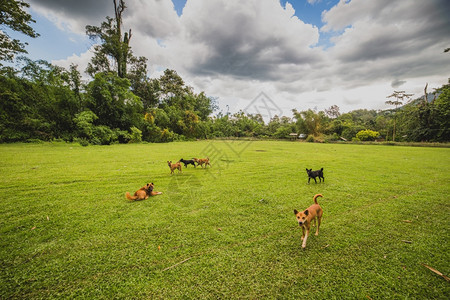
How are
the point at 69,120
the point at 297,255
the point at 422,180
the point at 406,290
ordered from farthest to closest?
1. the point at 69,120
2. the point at 422,180
3. the point at 297,255
4. the point at 406,290

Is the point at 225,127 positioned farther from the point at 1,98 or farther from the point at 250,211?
the point at 250,211

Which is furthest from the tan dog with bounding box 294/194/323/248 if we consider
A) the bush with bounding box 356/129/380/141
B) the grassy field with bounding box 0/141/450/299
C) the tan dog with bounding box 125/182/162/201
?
the bush with bounding box 356/129/380/141

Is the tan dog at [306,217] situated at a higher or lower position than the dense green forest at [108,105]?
lower

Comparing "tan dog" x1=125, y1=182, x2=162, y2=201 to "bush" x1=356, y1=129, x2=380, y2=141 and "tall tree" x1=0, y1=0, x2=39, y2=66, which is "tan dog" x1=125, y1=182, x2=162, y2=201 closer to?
"tall tree" x1=0, y1=0, x2=39, y2=66

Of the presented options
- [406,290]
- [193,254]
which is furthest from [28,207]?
[406,290]

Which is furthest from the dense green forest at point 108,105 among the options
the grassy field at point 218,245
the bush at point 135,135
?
the grassy field at point 218,245

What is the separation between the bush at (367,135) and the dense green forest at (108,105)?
0.52 ft

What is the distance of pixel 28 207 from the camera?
2.85 meters

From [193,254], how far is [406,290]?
6.59ft

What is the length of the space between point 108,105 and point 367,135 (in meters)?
44.6

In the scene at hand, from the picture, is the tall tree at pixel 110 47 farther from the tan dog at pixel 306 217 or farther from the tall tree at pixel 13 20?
the tan dog at pixel 306 217

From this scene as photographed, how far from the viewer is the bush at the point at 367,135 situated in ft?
106

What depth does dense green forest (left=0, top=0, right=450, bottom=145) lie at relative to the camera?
15.2m

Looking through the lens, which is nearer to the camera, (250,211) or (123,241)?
(123,241)
